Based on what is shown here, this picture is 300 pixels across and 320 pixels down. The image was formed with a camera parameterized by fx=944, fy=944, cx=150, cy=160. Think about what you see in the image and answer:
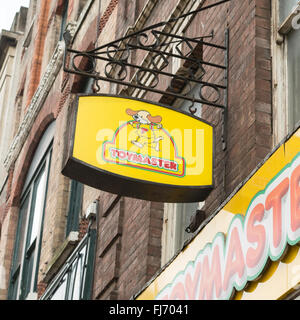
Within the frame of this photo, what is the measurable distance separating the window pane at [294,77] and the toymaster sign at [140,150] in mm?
889

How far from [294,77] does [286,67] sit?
20 cm

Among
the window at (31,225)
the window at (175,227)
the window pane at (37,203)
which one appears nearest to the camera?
the window at (175,227)

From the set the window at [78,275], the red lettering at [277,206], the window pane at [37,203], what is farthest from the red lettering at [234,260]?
the window pane at [37,203]

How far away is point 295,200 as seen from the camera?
6.69 metres

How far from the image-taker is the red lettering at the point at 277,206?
6.81m

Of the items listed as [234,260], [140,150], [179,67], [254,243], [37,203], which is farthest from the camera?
[37,203]

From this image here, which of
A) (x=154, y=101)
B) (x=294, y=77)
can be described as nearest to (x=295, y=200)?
(x=294, y=77)

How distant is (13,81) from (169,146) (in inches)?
652

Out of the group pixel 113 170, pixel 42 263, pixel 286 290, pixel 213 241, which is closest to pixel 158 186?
pixel 113 170

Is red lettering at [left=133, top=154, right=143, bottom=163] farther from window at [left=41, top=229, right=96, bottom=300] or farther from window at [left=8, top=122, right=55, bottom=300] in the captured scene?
window at [left=8, top=122, right=55, bottom=300]

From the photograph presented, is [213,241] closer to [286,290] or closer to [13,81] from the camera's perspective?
[286,290]

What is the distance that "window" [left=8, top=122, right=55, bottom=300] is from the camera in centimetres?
1773

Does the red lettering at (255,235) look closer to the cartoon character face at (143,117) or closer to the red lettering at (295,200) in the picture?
the red lettering at (295,200)

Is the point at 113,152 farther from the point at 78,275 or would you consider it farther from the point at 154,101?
the point at 78,275
